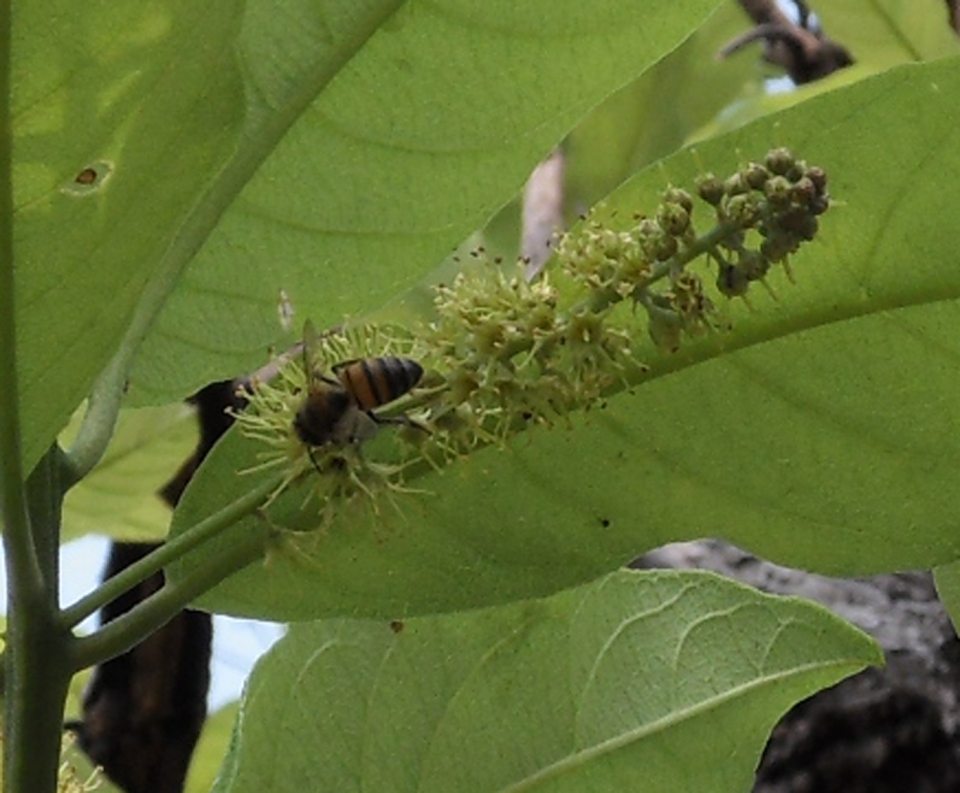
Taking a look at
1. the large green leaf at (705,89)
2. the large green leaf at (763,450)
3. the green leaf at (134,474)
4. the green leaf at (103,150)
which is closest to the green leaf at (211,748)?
the green leaf at (134,474)

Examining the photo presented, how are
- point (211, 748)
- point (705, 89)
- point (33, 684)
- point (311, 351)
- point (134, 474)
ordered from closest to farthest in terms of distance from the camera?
point (33, 684), point (311, 351), point (134, 474), point (211, 748), point (705, 89)

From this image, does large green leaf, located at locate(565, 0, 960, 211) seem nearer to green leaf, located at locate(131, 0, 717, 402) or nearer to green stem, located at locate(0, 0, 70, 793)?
green leaf, located at locate(131, 0, 717, 402)

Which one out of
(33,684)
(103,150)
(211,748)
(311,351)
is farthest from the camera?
(211,748)

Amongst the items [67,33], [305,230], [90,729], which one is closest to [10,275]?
[67,33]

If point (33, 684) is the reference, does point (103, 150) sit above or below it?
above

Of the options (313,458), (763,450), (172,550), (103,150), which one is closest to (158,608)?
(172,550)

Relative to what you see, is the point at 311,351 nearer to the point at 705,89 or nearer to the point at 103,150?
the point at 103,150
